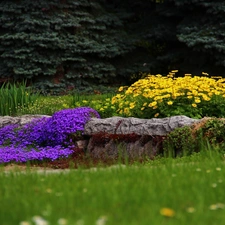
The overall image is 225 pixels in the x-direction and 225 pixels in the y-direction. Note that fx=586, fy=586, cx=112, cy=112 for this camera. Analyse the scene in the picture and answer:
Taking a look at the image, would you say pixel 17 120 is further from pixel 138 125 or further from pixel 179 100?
pixel 179 100

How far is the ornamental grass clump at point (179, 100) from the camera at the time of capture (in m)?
9.59

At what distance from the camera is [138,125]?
29.9 feet

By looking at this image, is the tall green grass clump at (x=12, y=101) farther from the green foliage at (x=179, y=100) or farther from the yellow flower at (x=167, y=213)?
the yellow flower at (x=167, y=213)

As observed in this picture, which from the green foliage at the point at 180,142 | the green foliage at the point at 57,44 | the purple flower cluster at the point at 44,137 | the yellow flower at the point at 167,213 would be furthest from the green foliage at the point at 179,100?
the green foliage at the point at 57,44

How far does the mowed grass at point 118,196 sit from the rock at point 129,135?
3.16 metres

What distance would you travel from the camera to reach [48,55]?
1756cm

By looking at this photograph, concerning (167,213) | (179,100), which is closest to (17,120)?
(179,100)

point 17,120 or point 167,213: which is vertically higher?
→ point 167,213

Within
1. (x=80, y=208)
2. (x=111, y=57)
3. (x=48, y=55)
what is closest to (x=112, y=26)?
(x=111, y=57)

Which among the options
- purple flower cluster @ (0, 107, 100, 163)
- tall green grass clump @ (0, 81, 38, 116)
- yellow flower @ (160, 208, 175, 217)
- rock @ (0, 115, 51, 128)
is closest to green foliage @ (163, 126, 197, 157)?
purple flower cluster @ (0, 107, 100, 163)

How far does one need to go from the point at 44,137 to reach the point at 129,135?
1591 mm

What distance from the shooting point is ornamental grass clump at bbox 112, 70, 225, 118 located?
9.59m

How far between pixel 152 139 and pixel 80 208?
4961mm

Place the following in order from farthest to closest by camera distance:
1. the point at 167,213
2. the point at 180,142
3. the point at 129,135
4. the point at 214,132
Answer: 1. the point at 129,135
2. the point at 180,142
3. the point at 214,132
4. the point at 167,213
